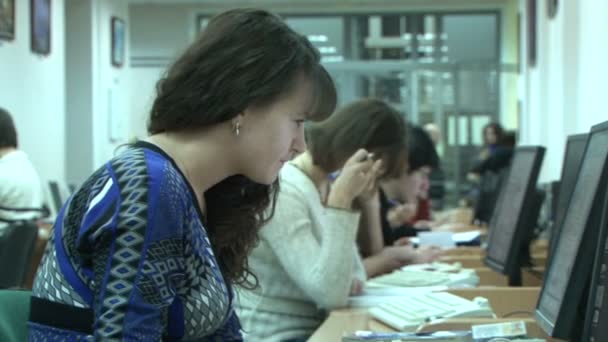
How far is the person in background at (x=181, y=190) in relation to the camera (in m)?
1.17

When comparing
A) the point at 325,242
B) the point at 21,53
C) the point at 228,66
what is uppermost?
the point at 21,53

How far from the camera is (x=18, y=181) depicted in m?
5.54

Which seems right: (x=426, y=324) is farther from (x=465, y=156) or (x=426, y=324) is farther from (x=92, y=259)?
(x=465, y=156)

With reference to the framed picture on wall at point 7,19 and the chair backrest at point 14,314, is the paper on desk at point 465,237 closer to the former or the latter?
the chair backrest at point 14,314

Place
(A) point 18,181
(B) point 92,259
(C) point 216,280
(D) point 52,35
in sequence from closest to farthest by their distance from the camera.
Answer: (B) point 92,259, (C) point 216,280, (A) point 18,181, (D) point 52,35

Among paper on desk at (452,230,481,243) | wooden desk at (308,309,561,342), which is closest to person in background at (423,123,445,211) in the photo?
paper on desk at (452,230,481,243)

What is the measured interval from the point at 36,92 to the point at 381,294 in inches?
233

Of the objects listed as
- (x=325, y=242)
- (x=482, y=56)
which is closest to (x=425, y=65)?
(x=482, y=56)

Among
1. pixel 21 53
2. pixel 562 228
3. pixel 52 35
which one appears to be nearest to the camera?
pixel 562 228

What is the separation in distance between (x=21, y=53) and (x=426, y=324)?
624 cm

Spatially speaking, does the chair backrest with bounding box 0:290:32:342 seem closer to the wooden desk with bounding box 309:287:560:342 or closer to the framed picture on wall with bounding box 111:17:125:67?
the wooden desk with bounding box 309:287:560:342

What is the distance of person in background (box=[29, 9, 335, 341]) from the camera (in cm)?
117

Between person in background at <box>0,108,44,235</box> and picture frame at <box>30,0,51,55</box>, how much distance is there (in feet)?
7.66

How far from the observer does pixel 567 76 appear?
4621 mm
